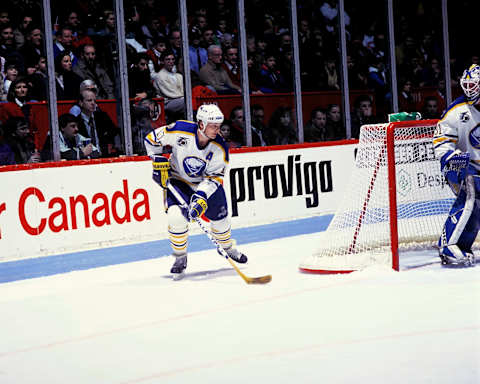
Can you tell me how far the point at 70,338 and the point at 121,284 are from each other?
1.25 meters

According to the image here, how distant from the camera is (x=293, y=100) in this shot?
769 centimetres

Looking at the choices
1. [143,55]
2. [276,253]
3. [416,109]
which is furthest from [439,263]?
[416,109]

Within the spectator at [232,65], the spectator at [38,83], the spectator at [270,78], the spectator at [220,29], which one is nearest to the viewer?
the spectator at [38,83]

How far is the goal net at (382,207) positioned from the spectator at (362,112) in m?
2.98

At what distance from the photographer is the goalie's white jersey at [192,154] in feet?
14.8

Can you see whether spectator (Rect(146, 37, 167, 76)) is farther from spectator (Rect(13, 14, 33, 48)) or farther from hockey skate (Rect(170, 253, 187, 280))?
hockey skate (Rect(170, 253, 187, 280))

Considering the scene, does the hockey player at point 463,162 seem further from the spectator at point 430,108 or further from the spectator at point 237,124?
the spectator at point 430,108

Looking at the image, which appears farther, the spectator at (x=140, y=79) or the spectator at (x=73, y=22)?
the spectator at (x=140, y=79)

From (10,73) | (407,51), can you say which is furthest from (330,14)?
(10,73)

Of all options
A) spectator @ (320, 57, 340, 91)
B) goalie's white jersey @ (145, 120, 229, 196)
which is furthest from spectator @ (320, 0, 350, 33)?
goalie's white jersey @ (145, 120, 229, 196)

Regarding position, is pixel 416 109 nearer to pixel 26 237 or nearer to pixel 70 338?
pixel 26 237

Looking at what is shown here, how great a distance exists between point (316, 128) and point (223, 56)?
4.15ft

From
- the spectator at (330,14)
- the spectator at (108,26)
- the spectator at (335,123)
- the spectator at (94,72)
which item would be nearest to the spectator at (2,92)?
the spectator at (94,72)

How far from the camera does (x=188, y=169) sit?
4551 mm
